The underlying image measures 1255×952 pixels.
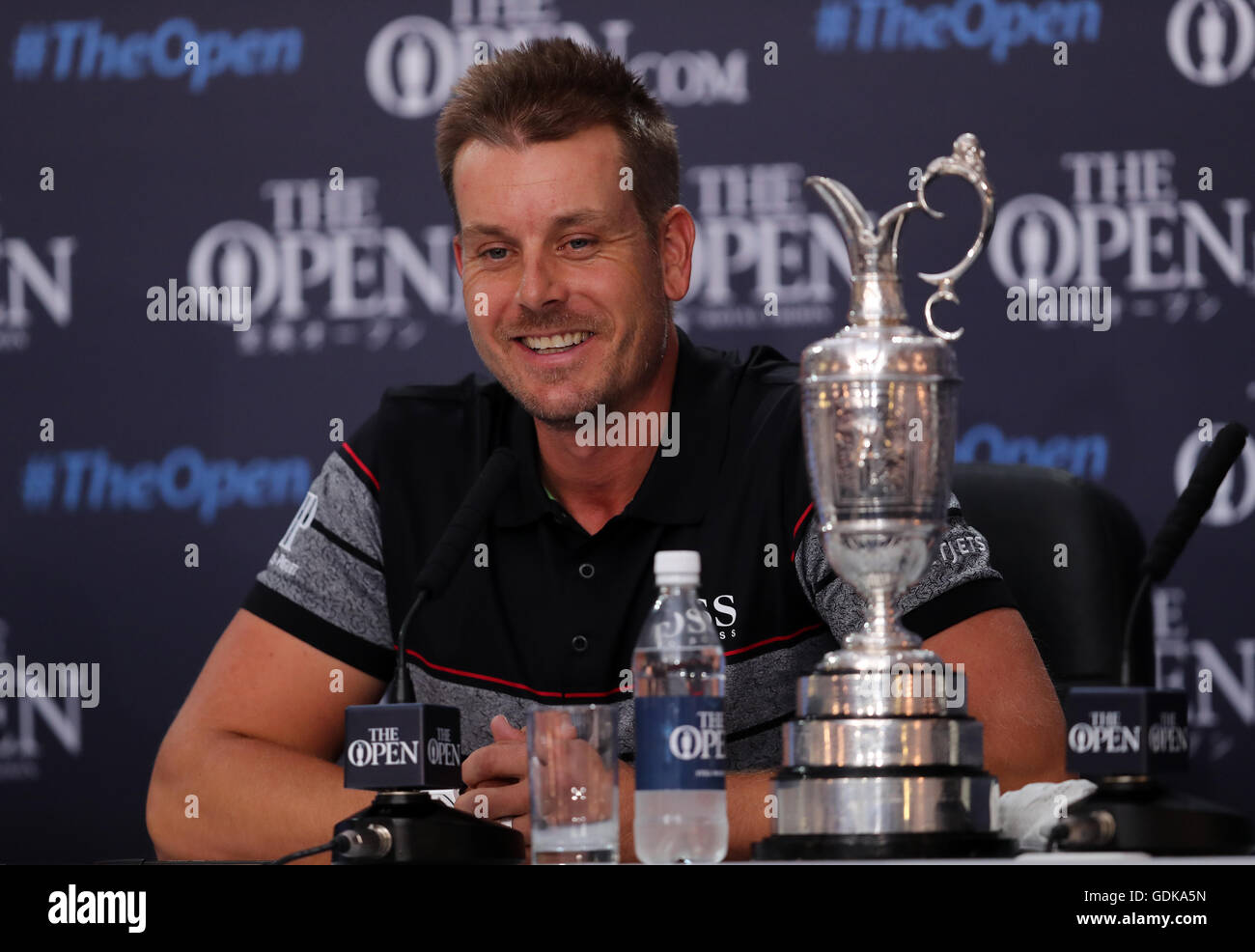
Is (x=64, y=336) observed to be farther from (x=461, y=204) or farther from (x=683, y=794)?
(x=683, y=794)

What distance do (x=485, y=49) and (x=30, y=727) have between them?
1435mm

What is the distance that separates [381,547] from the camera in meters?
1.85

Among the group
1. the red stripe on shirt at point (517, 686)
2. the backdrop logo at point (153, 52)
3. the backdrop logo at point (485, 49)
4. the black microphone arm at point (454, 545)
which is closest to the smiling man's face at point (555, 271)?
the red stripe on shirt at point (517, 686)

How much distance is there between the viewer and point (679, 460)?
6.02ft

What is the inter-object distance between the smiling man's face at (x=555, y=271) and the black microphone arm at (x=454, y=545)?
0.62 metres

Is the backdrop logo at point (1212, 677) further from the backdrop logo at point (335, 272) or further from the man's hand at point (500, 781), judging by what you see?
the man's hand at point (500, 781)

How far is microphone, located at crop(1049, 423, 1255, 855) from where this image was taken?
3.04 ft

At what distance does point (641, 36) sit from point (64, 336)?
116cm

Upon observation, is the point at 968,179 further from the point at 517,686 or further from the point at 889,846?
the point at 517,686

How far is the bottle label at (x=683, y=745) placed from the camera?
1.02 m

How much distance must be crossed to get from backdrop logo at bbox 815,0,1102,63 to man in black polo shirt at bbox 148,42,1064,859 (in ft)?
3.18
